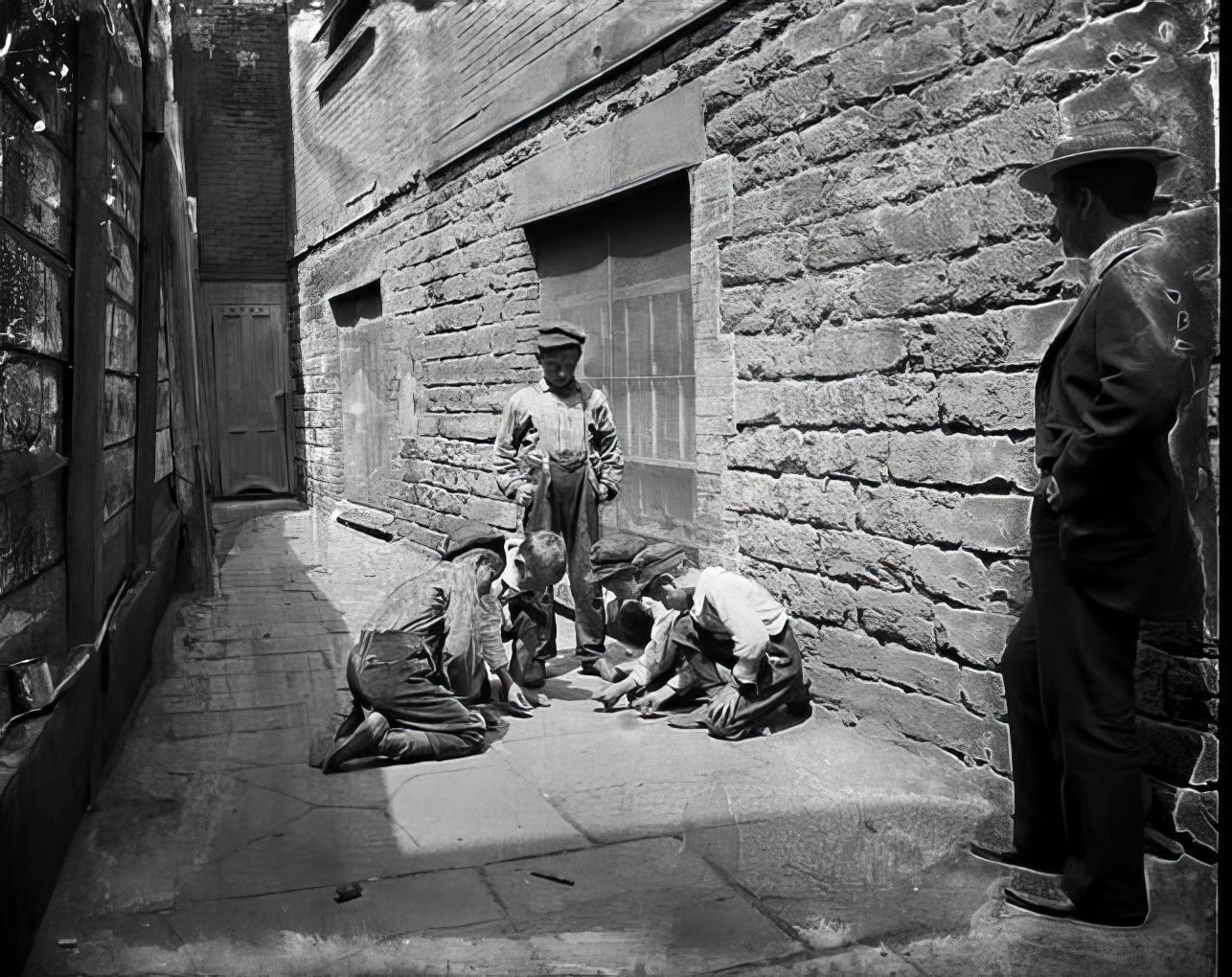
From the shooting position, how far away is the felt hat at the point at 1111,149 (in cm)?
292

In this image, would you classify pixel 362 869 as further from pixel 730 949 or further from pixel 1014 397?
pixel 1014 397

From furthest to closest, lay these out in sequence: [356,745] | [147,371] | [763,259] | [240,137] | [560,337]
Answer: [240,137] < [560,337] < [147,371] < [763,259] < [356,745]

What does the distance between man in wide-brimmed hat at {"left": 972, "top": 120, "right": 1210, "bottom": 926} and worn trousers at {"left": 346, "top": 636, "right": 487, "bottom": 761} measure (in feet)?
6.65

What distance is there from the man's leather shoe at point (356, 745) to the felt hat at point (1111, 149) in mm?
2682

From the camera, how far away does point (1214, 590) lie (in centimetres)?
309

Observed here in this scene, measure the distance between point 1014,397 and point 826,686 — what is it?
4.98 feet

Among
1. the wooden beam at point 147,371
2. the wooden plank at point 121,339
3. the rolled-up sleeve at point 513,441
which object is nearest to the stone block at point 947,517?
the rolled-up sleeve at point 513,441

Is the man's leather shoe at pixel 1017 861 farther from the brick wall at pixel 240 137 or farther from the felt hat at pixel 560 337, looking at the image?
the brick wall at pixel 240 137

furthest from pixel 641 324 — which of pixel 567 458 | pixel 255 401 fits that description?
pixel 255 401

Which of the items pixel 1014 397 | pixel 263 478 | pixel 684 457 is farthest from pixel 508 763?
pixel 263 478

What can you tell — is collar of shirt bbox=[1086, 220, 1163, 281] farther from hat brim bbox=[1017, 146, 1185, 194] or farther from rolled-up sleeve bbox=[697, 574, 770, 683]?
rolled-up sleeve bbox=[697, 574, 770, 683]

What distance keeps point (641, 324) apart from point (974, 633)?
3092 mm

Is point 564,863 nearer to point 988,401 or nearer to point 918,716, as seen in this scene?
point 918,716

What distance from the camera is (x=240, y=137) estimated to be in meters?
12.6
